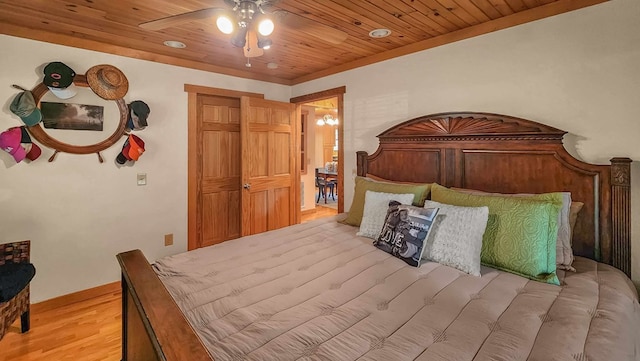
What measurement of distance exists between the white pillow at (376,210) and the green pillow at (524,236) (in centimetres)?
62

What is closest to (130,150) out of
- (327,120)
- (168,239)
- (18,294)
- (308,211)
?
(168,239)

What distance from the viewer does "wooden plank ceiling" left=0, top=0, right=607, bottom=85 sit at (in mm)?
2180

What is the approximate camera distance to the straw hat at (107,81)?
9.38ft

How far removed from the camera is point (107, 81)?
9.57 feet

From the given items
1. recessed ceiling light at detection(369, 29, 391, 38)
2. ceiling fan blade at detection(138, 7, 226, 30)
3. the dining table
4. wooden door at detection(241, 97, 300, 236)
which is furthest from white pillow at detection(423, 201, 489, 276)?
the dining table

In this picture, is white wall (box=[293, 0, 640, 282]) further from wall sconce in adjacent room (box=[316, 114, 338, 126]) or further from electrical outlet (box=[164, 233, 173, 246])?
wall sconce in adjacent room (box=[316, 114, 338, 126])

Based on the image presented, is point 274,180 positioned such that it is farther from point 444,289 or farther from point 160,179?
point 444,289

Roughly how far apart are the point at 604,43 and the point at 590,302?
1699 millimetres

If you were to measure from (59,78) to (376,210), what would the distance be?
291 centimetres

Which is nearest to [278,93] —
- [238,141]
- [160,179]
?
[238,141]

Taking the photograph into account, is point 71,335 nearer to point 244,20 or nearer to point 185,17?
point 185,17

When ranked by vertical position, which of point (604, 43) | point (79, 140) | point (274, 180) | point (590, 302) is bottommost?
point (590, 302)

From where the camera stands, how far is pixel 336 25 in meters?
2.55

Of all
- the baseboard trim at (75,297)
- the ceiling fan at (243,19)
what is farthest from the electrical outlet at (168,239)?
the ceiling fan at (243,19)
